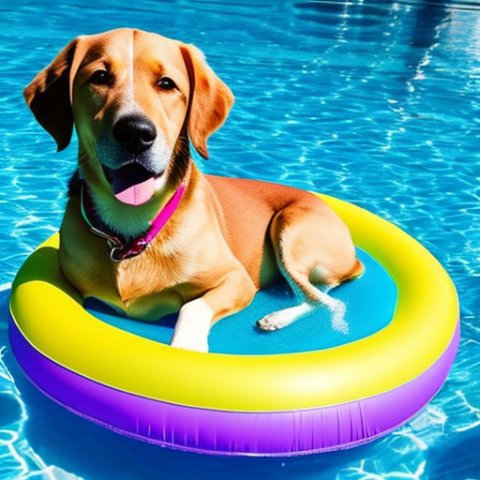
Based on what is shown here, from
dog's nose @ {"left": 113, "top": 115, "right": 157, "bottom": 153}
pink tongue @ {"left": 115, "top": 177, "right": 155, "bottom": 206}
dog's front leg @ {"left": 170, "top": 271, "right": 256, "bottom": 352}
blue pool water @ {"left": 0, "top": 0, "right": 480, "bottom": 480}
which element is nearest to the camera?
dog's nose @ {"left": 113, "top": 115, "right": 157, "bottom": 153}

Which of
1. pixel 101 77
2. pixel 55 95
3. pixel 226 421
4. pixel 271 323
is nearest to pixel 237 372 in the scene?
pixel 226 421

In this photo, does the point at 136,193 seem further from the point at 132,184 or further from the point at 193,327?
the point at 193,327

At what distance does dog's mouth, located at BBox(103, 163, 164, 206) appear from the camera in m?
3.61

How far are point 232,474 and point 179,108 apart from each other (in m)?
1.63

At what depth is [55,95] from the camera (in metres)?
3.71

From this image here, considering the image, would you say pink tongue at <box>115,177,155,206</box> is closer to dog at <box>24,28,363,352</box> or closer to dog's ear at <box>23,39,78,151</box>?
dog at <box>24,28,363,352</box>

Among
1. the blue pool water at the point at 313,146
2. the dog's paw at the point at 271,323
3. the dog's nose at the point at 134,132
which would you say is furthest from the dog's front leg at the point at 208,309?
the dog's nose at the point at 134,132

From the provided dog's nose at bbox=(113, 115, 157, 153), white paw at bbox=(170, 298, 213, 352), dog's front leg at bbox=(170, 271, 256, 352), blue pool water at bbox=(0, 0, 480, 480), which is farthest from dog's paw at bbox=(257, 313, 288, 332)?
dog's nose at bbox=(113, 115, 157, 153)

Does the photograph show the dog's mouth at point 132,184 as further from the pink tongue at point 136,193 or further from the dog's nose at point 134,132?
the dog's nose at point 134,132

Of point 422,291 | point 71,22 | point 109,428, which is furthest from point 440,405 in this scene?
point 71,22

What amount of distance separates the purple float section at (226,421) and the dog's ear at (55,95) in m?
1.04

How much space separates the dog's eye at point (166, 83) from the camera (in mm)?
3539

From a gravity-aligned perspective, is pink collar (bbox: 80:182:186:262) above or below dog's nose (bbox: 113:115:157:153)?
below

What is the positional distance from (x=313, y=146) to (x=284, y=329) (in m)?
4.33
